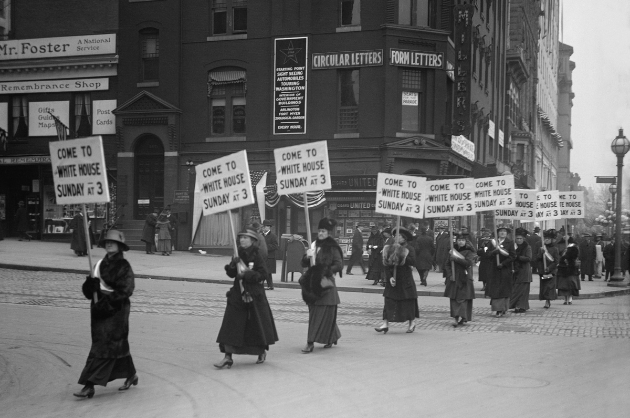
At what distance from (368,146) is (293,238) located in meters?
9.26

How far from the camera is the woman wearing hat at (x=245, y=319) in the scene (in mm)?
9461

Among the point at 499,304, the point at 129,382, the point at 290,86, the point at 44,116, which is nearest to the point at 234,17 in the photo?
the point at 290,86

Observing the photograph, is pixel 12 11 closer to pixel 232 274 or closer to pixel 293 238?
pixel 293 238

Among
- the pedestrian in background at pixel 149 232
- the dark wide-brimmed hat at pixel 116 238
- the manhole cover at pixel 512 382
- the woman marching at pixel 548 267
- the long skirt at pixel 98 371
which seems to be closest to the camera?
the long skirt at pixel 98 371

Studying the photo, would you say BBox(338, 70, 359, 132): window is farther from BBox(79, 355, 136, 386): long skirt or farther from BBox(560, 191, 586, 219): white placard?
BBox(79, 355, 136, 386): long skirt

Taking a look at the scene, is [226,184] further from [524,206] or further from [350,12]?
[350,12]

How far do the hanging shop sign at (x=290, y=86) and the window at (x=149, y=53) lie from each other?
579cm

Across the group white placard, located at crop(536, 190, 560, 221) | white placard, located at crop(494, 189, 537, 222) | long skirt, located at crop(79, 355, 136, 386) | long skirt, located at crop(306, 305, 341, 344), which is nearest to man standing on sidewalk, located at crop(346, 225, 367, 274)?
white placard, located at crop(494, 189, 537, 222)

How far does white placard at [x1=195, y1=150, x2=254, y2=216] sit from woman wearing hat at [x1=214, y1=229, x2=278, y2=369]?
916 millimetres

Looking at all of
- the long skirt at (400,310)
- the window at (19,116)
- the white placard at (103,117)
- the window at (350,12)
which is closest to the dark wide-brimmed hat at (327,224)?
the long skirt at (400,310)

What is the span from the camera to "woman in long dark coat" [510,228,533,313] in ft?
53.5

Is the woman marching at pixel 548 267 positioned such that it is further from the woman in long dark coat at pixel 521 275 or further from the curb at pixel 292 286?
the curb at pixel 292 286

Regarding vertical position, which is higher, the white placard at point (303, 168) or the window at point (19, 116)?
the window at point (19, 116)

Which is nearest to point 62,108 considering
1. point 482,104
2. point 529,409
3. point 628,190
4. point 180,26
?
point 180,26
